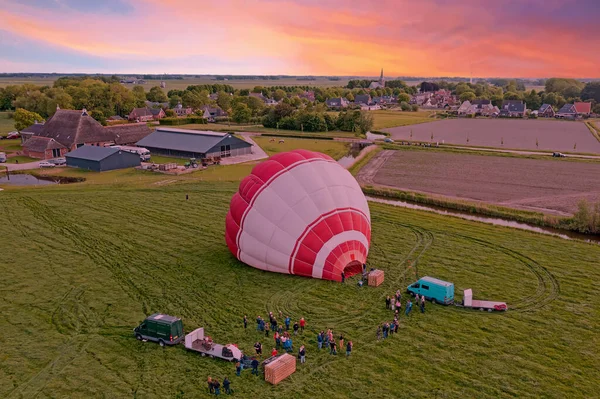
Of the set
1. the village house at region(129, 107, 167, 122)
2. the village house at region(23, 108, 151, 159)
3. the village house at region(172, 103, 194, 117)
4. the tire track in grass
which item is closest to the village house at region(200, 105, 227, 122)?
the village house at region(172, 103, 194, 117)

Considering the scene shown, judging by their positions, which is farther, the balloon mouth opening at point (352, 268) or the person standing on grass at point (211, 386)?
the balloon mouth opening at point (352, 268)

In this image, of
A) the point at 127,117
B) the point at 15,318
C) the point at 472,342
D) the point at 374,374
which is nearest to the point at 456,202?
the point at 472,342

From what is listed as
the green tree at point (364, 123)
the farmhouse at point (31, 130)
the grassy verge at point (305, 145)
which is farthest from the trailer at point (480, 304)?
the green tree at point (364, 123)

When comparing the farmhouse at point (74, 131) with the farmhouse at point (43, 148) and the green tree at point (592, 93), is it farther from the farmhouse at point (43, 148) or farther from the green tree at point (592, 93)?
the green tree at point (592, 93)

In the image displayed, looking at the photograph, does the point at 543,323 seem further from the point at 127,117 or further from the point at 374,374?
the point at 127,117

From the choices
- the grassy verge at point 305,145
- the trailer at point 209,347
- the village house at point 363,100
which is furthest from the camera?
Answer: the village house at point 363,100

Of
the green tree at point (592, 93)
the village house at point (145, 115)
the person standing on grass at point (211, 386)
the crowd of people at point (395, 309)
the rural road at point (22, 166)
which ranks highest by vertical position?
the green tree at point (592, 93)
